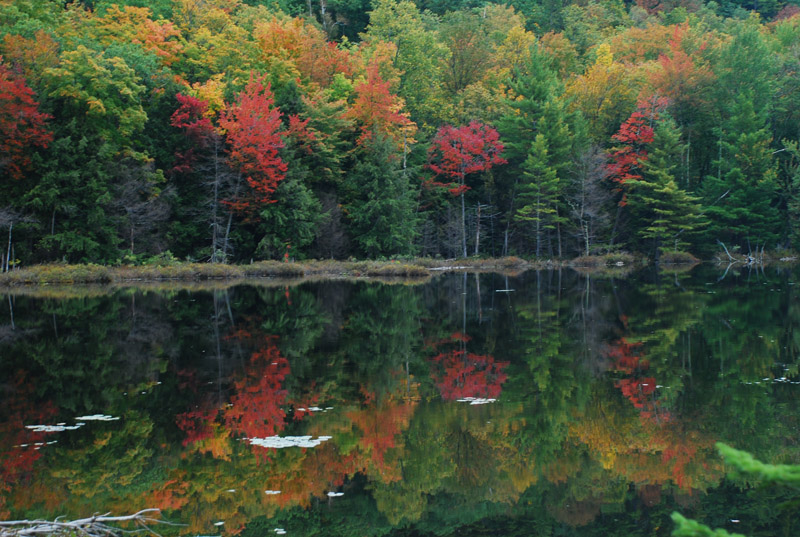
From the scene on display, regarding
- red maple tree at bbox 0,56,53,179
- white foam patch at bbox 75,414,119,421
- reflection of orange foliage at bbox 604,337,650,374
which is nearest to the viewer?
white foam patch at bbox 75,414,119,421

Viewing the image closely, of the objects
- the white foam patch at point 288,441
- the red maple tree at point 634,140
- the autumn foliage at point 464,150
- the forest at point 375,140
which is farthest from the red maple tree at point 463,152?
the white foam patch at point 288,441

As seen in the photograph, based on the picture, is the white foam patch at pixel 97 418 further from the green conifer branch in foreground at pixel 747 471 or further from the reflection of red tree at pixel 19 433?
the green conifer branch in foreground at pixel 747 471

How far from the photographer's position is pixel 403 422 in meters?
8.65

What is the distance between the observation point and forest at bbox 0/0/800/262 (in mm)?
35375

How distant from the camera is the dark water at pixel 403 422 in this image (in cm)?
625

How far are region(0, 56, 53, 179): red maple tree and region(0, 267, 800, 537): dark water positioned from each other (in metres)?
18.9

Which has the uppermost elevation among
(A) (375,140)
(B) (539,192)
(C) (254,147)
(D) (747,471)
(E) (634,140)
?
(E) (634,140)

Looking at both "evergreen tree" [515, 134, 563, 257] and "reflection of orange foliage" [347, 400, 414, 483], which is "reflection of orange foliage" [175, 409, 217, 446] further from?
"evergreen tree" [515, 134, 563, 257]

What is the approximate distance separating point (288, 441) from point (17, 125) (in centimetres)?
3141

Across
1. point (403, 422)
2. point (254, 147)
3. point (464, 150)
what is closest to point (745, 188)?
point (464, 150)

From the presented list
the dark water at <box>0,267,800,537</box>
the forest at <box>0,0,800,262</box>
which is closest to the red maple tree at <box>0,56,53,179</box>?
the forest at <box>0,0,800,262</box>

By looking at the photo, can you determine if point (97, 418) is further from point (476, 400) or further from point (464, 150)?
point (464, 150)

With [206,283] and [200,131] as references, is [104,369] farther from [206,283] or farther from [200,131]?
→ [200,131]

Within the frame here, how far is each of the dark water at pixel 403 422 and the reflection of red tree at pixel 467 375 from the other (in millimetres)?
64
